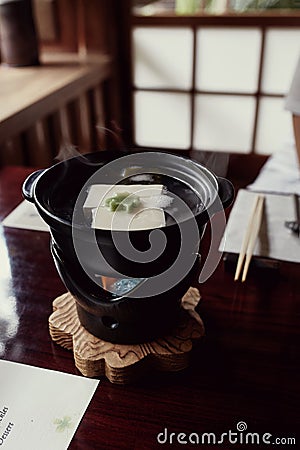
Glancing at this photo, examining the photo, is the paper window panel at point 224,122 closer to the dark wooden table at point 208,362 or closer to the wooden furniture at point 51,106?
the wooden furniture at point 51,106

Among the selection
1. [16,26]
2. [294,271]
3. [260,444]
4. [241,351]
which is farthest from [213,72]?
[260,444]

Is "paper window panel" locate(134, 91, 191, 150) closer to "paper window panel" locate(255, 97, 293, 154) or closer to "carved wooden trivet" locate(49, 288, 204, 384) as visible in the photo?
"paper window panel" locate(255, 97, 293, 154)

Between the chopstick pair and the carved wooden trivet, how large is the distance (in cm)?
22

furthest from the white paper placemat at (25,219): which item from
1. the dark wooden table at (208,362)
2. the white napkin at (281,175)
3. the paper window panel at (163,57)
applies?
the paper window panel at (163,57)

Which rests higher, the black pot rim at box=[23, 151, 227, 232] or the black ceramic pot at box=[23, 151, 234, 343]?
the black pot rim at box=[23, 151, 227, 232]

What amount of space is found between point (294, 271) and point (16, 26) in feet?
6.06

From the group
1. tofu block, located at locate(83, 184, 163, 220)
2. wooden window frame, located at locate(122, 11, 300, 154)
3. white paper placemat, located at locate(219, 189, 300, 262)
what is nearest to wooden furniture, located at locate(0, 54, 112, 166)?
wooden window frame, located at locate(122, 11, 300, 154)

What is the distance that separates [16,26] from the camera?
2.31m

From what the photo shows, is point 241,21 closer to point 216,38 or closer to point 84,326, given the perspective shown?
point 216,38

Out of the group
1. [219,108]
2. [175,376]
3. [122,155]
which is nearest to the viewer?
[175,376]

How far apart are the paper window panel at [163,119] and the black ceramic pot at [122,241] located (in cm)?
188

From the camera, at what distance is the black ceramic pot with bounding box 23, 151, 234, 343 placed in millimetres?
750

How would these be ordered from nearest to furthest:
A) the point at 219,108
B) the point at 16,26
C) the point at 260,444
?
the point at 260,444, the point at 16,26, the point at 219,108

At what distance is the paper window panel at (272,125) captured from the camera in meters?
2.61
